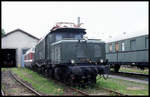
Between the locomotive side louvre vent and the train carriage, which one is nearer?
the locomotive side louvre vent

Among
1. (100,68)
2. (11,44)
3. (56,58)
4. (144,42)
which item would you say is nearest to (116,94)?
(100,68)

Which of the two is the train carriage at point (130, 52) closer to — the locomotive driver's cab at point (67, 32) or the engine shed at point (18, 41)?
the locomotive driver's cab at point (67, 32)

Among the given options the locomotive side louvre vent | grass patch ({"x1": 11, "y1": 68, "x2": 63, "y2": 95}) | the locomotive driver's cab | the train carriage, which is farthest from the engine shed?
the locomotive side louvre vent

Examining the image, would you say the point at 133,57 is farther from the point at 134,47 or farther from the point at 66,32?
the point at 66,32

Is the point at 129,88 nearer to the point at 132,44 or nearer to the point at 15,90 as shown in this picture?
the point at 15,90

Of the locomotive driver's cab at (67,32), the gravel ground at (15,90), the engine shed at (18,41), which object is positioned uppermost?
the engine shed at (18,41)

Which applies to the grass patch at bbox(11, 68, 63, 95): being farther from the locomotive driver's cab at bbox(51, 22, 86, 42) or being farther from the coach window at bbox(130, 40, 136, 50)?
the coach window at bbox(130, 40, 136, 50)

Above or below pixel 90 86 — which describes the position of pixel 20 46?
above

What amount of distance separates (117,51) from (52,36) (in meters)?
7.72

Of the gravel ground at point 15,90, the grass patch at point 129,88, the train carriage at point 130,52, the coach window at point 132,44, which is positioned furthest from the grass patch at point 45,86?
the coach window at point 132,44

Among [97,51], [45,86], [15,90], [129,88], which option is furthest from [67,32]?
[129,88]

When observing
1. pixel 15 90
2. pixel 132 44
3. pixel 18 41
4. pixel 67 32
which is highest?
pixel 18 41

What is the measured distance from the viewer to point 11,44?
158 ft

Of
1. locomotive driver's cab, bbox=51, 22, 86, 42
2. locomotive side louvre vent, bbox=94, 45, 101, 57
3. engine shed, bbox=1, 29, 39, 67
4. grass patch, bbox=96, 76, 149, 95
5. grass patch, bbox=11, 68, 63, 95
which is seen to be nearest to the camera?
grass patch, bbox=96, 76, 149, 95
